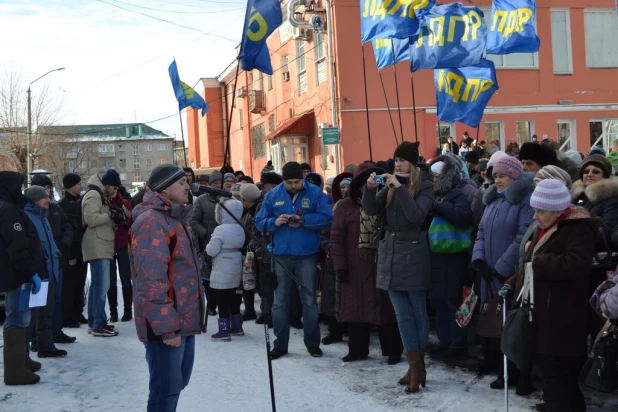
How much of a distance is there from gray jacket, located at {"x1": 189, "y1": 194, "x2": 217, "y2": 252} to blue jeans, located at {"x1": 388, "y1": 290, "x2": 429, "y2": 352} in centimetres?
413

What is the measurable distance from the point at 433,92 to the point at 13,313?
16.3m

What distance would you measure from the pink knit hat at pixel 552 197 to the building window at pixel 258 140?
1014 inches

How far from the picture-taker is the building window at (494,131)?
2234 cm

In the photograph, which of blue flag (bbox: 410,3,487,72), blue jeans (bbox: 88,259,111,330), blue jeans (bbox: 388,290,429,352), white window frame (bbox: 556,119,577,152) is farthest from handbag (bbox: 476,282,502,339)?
white window frame (bbox: 556,119,577,152)

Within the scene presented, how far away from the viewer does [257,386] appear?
6.67 m

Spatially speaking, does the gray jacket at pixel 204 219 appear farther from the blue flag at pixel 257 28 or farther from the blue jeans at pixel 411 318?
the blue jeans at pixel 411 318

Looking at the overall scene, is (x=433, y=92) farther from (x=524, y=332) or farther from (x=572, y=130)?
(x=524, y=332)

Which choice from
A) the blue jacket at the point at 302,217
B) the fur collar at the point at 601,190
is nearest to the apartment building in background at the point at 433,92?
the blue jacket at the point at 302,217

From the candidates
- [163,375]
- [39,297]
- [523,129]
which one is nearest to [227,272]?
[39,297]

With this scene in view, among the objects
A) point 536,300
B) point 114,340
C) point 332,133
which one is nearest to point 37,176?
point 114,340

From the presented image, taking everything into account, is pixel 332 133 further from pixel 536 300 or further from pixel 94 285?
pixel 536 300

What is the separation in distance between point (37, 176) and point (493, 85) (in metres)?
7.15

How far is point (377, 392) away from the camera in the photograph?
20.7ft

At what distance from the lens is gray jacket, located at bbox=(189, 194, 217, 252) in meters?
9.97
